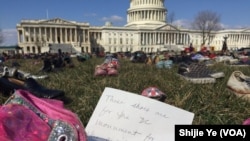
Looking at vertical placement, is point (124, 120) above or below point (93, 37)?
below

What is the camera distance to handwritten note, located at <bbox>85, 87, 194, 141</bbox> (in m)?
1.76

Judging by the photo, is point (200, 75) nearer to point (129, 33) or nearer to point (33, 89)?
point (33, 89)

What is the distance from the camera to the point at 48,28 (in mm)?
79750

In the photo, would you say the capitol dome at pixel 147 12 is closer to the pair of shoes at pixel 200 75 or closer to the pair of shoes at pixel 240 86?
the pair of shoes at pixel 200 75

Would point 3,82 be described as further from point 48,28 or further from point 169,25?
point 169,25

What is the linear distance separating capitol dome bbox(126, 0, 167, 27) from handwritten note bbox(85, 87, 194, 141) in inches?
3528

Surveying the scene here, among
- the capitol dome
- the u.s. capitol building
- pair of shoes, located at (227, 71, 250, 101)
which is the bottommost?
pair of shoes, located at (227, 71, 250, 101)

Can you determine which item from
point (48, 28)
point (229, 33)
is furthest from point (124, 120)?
point (229, 33)

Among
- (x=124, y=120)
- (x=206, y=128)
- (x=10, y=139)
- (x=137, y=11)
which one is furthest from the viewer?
(x=137, y=11)

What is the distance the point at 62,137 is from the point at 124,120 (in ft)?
2.00

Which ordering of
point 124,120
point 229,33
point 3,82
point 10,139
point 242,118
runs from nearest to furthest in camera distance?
point 10,139 → point 124,120 → point 242,118 → point 3,82 → point 229,33

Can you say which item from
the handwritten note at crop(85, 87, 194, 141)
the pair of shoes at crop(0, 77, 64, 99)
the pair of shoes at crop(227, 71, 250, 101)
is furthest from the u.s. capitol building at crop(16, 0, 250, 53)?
the handwritten note at crop(85, 87, 194, 141)

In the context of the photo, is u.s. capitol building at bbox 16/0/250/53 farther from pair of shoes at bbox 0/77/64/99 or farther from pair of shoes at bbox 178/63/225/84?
pair of shoes at bbox 0/77/64/99

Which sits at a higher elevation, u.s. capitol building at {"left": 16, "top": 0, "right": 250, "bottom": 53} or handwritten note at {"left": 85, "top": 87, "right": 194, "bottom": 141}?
u.s. capitol building at {"left": 16, "top": 0, "right": 250, "bottom": 53}
